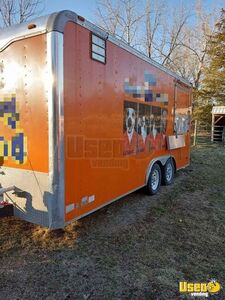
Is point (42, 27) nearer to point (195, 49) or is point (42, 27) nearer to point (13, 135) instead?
point (13, 135)

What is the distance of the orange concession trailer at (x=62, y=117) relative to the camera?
284 centimetres

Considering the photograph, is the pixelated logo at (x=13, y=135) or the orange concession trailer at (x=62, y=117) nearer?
the orange concession trailer at (x=62, y=117)

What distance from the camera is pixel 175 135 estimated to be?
6.59 meters

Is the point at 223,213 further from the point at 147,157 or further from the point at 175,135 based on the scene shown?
the point at 175,135

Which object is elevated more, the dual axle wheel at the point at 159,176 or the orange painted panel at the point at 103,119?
the orange painted panel at the point at 103,119

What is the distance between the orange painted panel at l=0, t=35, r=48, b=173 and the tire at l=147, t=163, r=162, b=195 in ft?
10.1

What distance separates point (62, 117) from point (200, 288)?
2.49m

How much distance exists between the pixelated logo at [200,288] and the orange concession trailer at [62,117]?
5.04 ft

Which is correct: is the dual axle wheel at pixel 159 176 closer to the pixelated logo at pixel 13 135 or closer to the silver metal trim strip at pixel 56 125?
the silver metal trim strip at pixel 56 125

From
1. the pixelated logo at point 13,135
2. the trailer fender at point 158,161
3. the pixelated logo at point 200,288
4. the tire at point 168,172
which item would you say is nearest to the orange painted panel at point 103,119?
the trailer fender at point 158,161

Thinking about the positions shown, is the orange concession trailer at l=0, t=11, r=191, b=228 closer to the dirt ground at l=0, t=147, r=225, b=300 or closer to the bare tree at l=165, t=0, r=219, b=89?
the dirt ground at l=0, t=147, r=225, b=300

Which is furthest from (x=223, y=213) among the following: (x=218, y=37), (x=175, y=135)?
(x=218, y=37)

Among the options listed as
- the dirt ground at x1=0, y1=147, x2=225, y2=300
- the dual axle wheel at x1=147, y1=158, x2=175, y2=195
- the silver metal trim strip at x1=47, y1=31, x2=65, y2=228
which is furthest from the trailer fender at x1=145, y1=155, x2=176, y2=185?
the silver metal trim strip at x1=47, y1=31, x2=65, y2=228

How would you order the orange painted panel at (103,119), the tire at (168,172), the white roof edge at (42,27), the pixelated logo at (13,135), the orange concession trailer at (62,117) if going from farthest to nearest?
the tire at (168,172), the pixelated logo at (13,135), the orange painted panel at (103,119), the orange concession trailer at (62,117), the white roof edge at (42,27)
